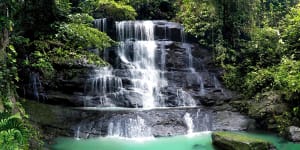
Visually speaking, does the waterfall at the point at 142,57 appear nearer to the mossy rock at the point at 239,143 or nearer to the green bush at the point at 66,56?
the green bush at the point at 66,56

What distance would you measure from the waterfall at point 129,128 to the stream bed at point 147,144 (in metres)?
0.28

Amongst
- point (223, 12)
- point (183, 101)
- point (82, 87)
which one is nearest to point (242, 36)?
point (223, 12)

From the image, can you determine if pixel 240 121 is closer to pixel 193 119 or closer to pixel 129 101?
pixel 193 119

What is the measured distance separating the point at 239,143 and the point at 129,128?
11.6 feet

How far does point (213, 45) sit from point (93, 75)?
19.7 feet

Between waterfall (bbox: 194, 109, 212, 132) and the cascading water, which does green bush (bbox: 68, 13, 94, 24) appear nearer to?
the cascading water

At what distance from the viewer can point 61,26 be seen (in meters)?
11.5

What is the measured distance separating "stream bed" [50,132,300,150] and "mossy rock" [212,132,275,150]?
370 mm

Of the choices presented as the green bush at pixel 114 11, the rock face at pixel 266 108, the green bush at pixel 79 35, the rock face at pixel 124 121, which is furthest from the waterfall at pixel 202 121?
the green bush at pixel 114 11

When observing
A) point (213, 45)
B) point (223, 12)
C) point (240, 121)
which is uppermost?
point (223, 12)

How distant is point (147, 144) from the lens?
397 inches

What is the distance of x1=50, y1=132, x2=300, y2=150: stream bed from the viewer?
31.6 ft

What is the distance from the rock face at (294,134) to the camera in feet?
33.6

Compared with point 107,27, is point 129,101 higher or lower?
lower
